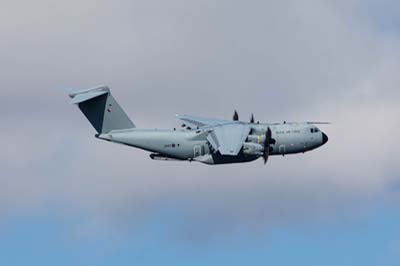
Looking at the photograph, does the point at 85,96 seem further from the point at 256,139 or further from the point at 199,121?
the point at 256,139

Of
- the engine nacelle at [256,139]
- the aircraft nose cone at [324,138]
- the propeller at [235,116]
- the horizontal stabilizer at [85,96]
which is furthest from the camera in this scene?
the propeller at [235,116]

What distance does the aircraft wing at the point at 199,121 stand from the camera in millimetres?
146750

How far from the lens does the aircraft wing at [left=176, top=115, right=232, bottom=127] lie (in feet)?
481

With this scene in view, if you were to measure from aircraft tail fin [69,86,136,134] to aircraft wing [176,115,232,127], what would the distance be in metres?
5.54

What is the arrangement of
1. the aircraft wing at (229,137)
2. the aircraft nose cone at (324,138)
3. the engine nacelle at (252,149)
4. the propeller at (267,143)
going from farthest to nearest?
the aircraft nose cone at (324,138), the propeller at (267,143), the engine nacelle at (252,149), the aircraft wing at (229,137)

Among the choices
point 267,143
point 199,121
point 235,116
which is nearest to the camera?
point 267,143

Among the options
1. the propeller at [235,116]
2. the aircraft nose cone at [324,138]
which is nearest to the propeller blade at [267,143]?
the propeller at [235,116]

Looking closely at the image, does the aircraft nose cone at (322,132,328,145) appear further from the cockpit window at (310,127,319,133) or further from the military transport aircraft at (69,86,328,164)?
the military transport aircraft at (69,86,328,164)

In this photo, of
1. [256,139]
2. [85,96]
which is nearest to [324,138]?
[256,139]

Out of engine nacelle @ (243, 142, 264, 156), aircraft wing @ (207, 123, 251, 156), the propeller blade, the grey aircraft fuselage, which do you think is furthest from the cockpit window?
engine nacelle @ (243, 142, 264, 156)

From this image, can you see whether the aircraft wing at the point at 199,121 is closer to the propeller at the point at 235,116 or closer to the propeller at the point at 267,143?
the propeller at the point at 235,116

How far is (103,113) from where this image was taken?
5714 inches

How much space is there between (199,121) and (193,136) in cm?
399

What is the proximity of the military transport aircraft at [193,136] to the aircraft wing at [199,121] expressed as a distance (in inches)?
5.9
